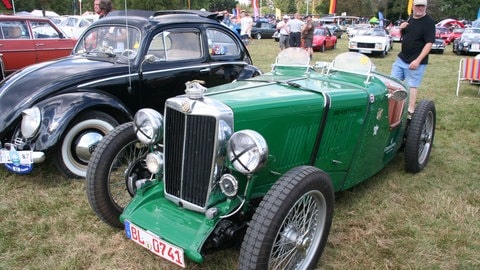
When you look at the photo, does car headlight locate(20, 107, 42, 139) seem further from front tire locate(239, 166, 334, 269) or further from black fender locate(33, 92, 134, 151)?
front tire locate(239, 166, 334, 269)

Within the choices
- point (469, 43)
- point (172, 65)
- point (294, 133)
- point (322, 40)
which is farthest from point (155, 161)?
point (469, 43)

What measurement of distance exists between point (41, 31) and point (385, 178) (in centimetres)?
772

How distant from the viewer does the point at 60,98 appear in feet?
12.5

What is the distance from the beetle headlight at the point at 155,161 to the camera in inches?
104

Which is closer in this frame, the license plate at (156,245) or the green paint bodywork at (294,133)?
the license plate at (156,245)

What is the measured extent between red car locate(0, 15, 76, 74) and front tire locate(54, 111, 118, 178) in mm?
4658

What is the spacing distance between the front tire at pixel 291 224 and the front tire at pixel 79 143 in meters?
2.43

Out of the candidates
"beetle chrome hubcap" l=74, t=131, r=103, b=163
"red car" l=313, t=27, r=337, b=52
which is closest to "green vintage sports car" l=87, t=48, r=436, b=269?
"beetle chrome hubcap" l=74, t=131, r=103, b=163

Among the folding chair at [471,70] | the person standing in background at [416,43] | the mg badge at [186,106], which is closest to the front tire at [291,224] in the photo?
the mg badge at [186,106]

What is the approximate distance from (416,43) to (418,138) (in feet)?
6.16

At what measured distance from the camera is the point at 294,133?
2682 millimetres

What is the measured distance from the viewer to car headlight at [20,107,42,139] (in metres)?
3.59

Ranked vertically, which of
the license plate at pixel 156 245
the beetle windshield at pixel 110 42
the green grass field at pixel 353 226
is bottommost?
the green grass field at pixel 353 226

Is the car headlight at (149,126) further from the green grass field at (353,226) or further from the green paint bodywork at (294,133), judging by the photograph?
the green grass field at (353,226)
